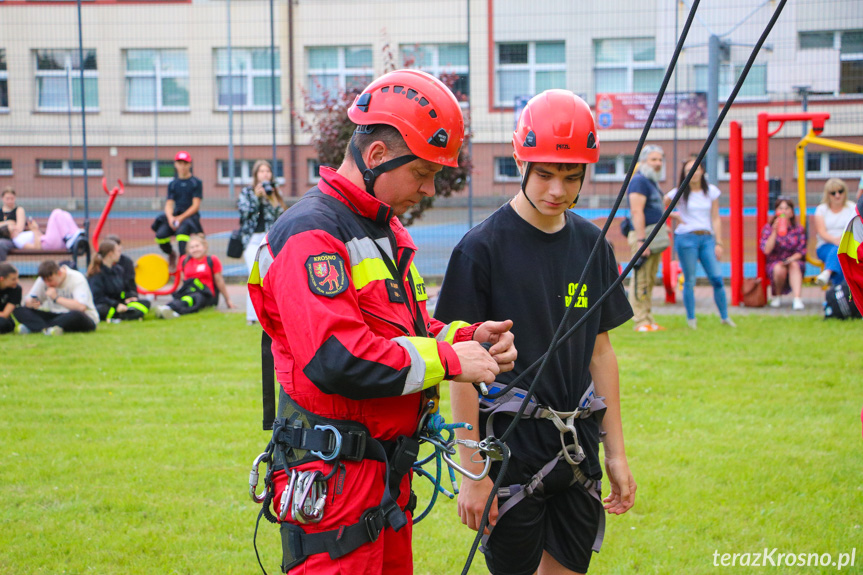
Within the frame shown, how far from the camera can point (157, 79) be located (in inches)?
1009

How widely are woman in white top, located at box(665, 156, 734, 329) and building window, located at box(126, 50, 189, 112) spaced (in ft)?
59.0

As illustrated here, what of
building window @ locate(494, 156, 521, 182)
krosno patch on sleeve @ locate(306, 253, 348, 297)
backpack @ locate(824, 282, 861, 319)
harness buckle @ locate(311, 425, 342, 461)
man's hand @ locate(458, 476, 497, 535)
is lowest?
backpack @ locate(824, 282, 861, 319)

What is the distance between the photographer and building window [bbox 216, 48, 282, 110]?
89.0ft

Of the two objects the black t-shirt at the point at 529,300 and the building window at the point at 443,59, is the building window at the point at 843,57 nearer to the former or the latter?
the building window at the point at 443,59

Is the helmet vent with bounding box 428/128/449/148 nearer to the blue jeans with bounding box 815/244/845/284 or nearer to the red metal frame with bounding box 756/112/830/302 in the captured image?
the blue jeans with bounding box 815/244/845/284

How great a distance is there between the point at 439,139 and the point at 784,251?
1113 centimetres

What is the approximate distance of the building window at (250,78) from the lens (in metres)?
27.1

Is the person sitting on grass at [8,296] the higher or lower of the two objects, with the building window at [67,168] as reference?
lower

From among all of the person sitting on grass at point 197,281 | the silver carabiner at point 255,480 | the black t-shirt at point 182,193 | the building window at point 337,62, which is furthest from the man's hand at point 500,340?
the building window at point 337,62

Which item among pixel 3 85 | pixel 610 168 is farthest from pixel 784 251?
pixel 3 85

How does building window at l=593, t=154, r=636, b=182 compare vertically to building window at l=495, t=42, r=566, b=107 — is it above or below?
below

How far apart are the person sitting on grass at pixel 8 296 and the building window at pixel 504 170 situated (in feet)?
28.1

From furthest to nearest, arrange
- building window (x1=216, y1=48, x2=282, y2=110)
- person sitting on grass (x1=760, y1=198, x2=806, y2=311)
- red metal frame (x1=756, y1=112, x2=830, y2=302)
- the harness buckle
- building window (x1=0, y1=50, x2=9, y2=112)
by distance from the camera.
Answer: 1. building window (x1=216, y1=48, x2=282, y2=110)
2. building window (x1=0, y1=50, x2=9, y2=112)
3. person sitting on grass (x1=760, y1=198, x2=806, y2=311)
4. red metal frame (x1=756, y1=112, x2=830, y2=302)
5. the harness buckle

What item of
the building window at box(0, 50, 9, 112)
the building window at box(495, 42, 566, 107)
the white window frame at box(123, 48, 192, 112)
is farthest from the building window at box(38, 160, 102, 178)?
the building window at box(495, 42, 566, 107)
